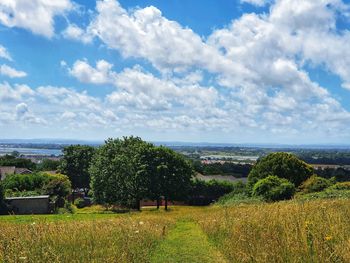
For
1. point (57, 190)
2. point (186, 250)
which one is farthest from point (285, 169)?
point (186, 250)

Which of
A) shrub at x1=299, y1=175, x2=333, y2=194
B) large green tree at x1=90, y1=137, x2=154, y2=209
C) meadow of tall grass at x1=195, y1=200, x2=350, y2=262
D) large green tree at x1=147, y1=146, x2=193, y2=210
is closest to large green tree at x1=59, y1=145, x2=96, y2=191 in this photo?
large green tree at x1=90, y1=137, x2=154, y2=209

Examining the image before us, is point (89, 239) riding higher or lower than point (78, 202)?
higher

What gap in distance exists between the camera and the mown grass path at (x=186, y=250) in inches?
431

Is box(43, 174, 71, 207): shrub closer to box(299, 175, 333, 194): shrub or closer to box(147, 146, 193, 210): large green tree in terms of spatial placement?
box(147, 146, 193, 210): large green tree

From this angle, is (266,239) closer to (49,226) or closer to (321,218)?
(321,218)

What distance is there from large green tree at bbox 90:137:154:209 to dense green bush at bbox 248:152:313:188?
44.1 feet

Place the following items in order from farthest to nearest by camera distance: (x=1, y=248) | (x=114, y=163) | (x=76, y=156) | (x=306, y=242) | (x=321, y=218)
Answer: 1. (x=76, y=156)
2. (x=114, y=163)
3. (x=321, y=218)
4. (x=1, y=248)
5. (x=306, y=242)

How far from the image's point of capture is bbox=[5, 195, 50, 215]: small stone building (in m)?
46.7

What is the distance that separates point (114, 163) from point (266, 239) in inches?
1765

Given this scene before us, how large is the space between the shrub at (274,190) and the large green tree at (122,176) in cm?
1565

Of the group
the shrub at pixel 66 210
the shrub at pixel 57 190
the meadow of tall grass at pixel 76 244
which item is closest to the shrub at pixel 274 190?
the shrub at pixel 66 210

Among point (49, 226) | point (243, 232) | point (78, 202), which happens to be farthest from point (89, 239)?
point (78, 202)

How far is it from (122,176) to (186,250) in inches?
1623

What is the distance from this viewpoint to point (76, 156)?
264 feet
